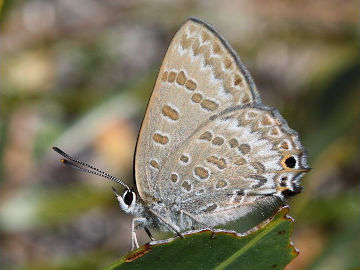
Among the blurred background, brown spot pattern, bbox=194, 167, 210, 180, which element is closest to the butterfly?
brown spot pattern, bbox=194, 167, 210, 180

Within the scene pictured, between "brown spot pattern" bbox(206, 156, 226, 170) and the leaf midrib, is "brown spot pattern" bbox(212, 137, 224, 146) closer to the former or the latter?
"brown spot pattern" bbox(206, 156, 226, 170)

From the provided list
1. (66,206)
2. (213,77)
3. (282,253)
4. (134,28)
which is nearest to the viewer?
(282,253)

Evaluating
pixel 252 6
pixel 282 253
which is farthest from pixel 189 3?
pixel 282 253

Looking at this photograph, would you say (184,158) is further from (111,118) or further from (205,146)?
(111,118)

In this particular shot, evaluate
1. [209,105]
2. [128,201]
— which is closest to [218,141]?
[209,105]

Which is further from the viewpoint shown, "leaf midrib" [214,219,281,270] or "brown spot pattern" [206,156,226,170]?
"brown spot pattern" [206,156,226,170]

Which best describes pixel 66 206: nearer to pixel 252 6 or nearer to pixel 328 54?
pixel 328 54
